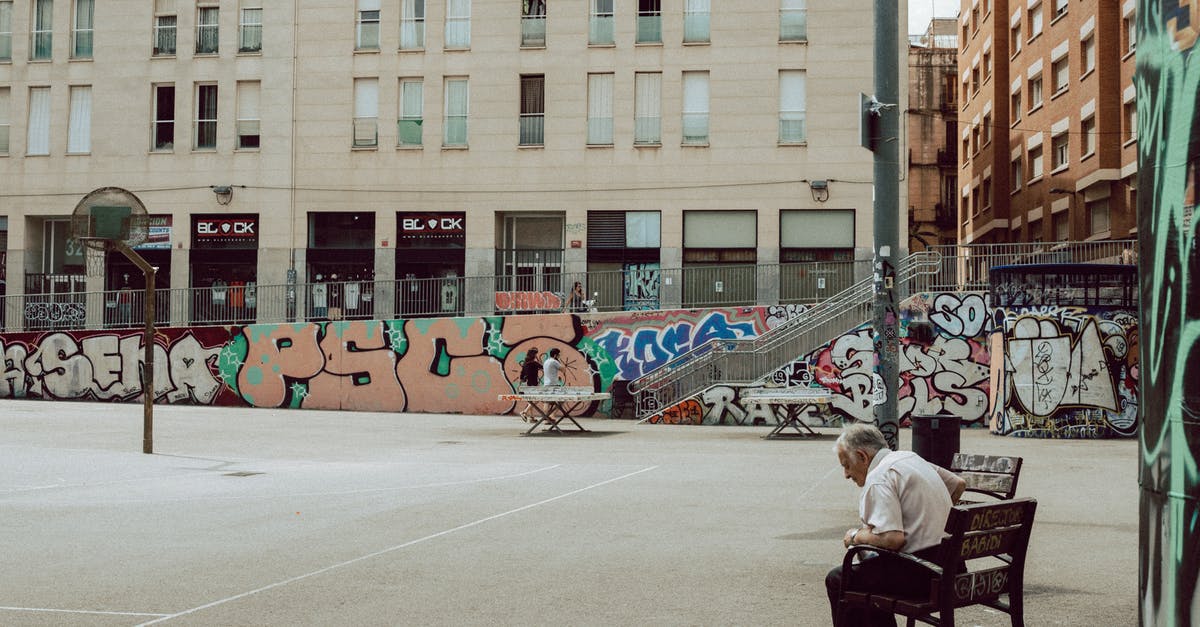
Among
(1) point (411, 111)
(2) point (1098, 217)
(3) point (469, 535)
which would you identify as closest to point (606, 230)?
(1) point (411, 111)

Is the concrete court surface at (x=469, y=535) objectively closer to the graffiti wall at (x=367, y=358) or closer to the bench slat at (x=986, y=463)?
the bench slat at (x=986, y=463)

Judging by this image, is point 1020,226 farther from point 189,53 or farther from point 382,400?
point 189,53

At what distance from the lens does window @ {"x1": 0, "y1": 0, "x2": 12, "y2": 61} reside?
41.5 metres

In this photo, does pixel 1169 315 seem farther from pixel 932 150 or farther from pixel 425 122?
pixel 932 150

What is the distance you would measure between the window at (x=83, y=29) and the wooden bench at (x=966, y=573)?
4053 cm

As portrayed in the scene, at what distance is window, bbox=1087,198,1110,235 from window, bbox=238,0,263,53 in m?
27.2

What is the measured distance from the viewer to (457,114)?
126 ft

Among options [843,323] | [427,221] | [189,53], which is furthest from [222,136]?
[843,323]

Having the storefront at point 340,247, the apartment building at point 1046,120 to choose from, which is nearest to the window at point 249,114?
the storefront at point 340,247

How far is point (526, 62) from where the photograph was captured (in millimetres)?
37812

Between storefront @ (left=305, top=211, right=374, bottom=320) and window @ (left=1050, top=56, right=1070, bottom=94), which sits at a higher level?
window @ (left=1050, top=56, right=1070, bottom=94)

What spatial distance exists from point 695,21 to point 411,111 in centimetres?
918

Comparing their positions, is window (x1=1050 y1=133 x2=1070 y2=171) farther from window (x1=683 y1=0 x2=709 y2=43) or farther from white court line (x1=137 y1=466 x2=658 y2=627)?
white court line (x1=137 y1=466 x2=658 y2=627)

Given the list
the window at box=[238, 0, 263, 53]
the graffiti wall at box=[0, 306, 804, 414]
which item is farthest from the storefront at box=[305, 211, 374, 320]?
the window at box=[238, 0, 263, 53]
